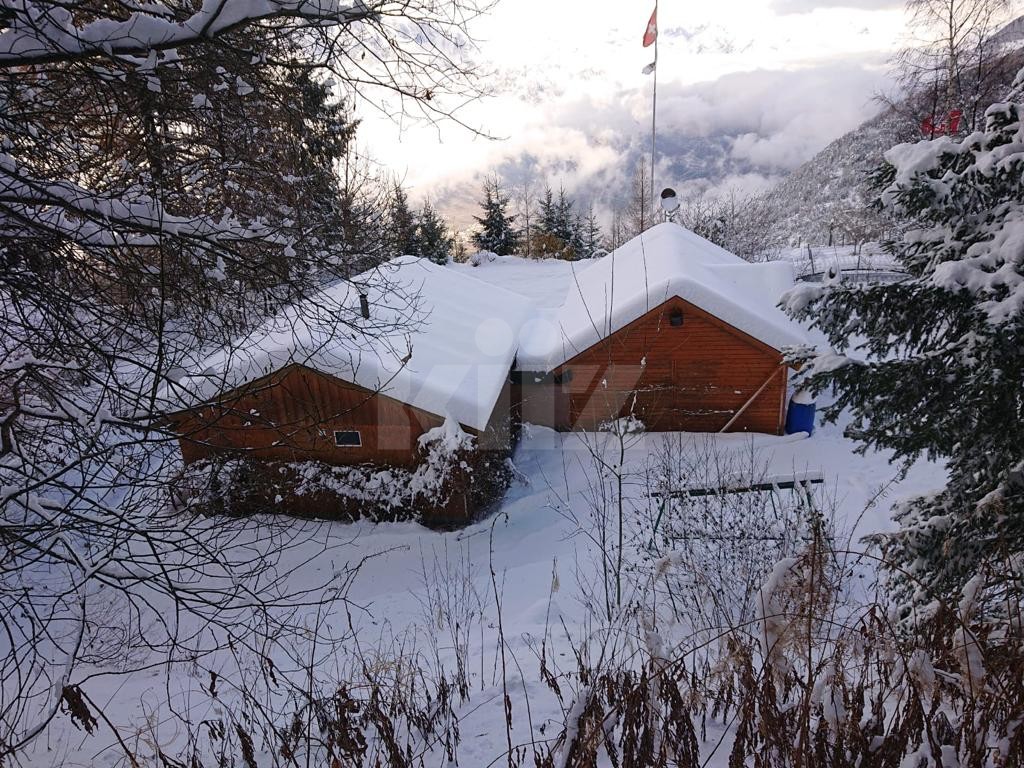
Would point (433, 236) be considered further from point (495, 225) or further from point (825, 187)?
point (825, 187)

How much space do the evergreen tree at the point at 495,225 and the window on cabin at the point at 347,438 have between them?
32715 mm

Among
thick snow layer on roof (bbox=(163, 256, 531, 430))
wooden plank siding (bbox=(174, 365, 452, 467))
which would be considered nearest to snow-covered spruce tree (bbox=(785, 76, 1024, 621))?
thick snow layer on roof (bbox=(163, 256, 531, 430))

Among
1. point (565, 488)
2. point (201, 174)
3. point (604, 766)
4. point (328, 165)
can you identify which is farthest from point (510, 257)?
point (604, 766)

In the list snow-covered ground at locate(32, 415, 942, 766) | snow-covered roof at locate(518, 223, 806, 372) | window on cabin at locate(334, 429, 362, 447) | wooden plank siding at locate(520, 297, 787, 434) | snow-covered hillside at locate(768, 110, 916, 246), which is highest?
snow-covered hillside at locate(768, 110, 916, 246)

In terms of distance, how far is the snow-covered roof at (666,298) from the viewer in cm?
1359

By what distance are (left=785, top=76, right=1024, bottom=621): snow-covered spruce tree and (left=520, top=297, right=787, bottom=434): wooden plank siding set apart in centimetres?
886

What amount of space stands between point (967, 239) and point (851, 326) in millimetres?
1011

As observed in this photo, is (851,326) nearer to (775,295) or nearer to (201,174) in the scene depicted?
(201,174)

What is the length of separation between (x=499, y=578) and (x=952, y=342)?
24.5 feet

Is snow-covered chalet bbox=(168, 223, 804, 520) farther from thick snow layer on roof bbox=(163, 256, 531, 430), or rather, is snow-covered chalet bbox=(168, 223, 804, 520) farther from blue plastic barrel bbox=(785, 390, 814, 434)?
blue plastic barrel bbox=(785, 390, 814, 434)

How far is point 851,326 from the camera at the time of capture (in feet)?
15.3

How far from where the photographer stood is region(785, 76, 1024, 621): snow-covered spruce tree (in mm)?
3953

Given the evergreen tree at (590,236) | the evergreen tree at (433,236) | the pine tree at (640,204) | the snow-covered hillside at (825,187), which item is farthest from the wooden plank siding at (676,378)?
the snow-covered hillside at (825,187)

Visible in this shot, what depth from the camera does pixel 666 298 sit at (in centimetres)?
1362
